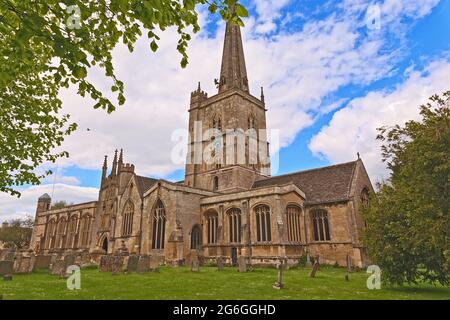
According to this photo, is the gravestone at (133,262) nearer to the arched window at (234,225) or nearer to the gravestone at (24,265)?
the gravestone at (24,265)

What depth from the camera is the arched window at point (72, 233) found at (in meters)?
44.0

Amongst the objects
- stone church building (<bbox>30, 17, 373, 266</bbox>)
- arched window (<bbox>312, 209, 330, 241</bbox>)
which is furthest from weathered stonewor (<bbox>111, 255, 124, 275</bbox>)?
arched window (<bbox>312, 209, 330, 241</bbox>)

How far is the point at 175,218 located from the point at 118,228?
11.0 meters

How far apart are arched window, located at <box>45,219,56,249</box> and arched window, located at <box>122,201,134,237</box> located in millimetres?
21089

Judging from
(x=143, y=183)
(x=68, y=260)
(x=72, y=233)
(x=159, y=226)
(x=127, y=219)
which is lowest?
(x=68, y=260)

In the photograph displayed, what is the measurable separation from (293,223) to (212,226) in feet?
26.8

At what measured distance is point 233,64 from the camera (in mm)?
43219

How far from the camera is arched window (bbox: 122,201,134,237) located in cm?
3375

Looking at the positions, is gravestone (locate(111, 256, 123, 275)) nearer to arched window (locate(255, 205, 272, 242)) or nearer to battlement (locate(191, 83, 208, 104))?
arched window (locate(255, 205, 272, 242))

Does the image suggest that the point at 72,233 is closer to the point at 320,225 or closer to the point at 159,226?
the point at 159,226

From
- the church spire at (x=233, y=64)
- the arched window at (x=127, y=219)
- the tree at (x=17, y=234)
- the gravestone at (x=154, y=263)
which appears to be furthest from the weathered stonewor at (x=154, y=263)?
the tree at (x=17, y=234)

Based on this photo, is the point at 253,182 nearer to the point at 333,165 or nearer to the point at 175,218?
the point at 333,165

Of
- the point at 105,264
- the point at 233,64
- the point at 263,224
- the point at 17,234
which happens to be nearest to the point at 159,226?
the point at 105,264
